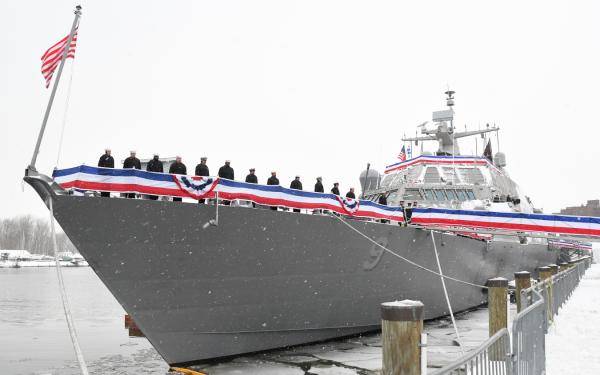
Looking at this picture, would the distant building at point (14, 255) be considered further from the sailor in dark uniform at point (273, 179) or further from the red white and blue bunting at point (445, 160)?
the sailor in dark uniform at point (273, 179)

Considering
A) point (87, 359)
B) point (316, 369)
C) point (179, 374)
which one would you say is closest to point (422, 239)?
point (316, 369)

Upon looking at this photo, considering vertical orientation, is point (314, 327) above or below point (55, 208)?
below

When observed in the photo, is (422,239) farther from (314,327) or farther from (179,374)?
(179,374)

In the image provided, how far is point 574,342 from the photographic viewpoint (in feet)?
26.6

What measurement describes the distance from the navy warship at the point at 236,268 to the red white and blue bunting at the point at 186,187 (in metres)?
0.19

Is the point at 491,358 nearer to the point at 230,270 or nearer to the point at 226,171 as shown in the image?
the point at 230,270

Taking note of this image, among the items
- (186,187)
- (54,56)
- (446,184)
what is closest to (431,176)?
(446,184)

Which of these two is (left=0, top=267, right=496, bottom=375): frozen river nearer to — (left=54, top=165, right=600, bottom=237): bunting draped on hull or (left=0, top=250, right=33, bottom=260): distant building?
(left=54, top=165, right=600, bottom=237): bunting draped on hull

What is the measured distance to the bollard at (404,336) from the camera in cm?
351

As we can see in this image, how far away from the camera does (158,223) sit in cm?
686

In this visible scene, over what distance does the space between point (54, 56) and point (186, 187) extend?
2.41 m

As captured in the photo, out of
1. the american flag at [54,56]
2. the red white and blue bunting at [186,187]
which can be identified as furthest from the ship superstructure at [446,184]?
the american flag at [54,56]

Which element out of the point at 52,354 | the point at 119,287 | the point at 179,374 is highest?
the point at 119,287

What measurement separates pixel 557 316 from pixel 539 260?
1155 centimetres
